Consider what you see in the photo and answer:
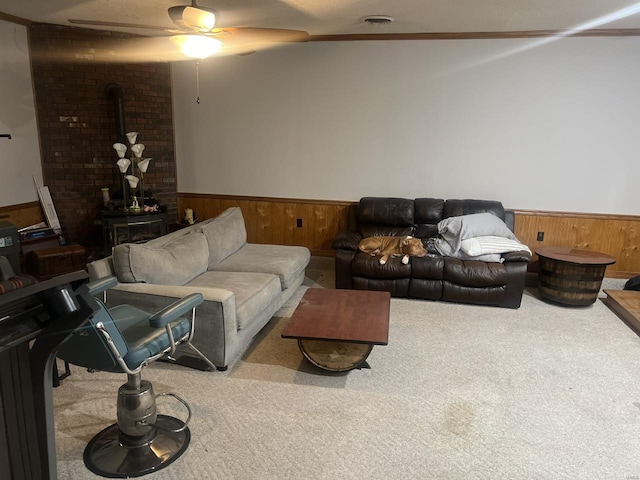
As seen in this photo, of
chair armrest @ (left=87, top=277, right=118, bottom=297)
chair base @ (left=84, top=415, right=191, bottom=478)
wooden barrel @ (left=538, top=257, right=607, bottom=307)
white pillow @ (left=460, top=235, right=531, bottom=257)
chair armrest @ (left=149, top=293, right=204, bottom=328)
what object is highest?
chair armrest @ (left=87, top=277, right=118, bottom=297)

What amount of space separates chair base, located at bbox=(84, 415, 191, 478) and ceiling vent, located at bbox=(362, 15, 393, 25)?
11.5 feet

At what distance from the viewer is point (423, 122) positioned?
4.84 metres

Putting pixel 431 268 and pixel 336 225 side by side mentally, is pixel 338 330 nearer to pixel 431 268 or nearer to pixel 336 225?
pixel 431 268

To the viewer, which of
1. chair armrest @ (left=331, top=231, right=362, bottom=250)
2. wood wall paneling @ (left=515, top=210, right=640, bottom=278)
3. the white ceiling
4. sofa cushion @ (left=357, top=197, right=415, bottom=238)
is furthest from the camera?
sofa cushion @ (left=357, top=197, right=415, bottom=238)

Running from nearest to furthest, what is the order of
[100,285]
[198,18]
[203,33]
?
1. [100,285]
2. [198,18]
3. [203,33]

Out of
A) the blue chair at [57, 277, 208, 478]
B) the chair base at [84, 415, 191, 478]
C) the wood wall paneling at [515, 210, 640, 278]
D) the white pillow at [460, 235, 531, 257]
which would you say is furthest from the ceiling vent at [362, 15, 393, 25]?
the chair base at [84, 415, 191, 478]

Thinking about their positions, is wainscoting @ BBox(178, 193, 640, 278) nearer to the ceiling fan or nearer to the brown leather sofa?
the brown leather sofa

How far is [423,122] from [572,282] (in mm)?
2125

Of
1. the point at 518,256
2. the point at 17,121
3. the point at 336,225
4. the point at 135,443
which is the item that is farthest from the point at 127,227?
the point at 518,256

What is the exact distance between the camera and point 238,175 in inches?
213

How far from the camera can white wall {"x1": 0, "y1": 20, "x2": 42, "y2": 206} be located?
168 inches

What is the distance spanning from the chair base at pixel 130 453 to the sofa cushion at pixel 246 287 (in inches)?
33.9

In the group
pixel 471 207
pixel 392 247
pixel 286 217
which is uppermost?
pixel 471 207

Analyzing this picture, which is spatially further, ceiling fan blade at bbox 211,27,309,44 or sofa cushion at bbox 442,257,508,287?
sofa cushion at bbox 442,257,508,287
